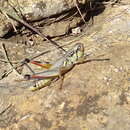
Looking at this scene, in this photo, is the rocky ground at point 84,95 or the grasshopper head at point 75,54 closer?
the rocky ground at point 84,95

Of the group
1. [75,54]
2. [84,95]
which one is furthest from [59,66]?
[84,95]

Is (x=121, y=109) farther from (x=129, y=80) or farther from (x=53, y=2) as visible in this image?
(x=53, y=2)

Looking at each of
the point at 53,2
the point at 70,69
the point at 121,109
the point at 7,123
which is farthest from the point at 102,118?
the point at 53,2

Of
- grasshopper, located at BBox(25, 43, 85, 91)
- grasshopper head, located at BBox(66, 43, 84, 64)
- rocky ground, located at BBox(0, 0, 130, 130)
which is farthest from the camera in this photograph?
grasshopper head, located at BBox(66, 43, 84, 64)

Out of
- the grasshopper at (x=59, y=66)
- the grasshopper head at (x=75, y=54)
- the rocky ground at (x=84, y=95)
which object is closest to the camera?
the rocky ground at (x=84, y=95)

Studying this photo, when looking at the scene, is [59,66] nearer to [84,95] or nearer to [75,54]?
[75,54]

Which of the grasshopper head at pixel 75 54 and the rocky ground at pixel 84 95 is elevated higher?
the grasshopper head at pixel 75 54

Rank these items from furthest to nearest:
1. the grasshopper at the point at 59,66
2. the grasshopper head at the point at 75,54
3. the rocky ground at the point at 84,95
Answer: the grasshopper head at the point at 75,54 → the grasshopper at the point at 59,66 → the rocky ground at the point at 84,95
